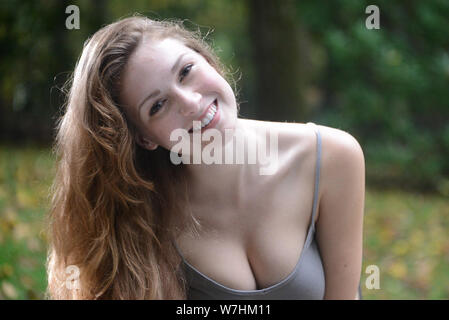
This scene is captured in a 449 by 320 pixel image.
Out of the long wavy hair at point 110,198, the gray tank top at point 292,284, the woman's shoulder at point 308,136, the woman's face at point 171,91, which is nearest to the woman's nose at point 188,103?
the woman's face at point 171,91

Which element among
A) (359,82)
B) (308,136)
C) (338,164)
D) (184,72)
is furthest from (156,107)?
(359,82)

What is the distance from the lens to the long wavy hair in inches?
76.0

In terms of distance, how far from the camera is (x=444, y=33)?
6.73 m

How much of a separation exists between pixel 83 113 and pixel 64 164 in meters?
0.28

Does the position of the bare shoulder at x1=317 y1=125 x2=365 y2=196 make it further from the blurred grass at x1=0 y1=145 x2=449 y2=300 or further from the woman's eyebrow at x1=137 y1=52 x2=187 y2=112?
the blurred grass at x1=0 y1=145 x2=449 y2=300

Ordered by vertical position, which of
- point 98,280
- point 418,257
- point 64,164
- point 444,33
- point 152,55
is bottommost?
point 418,257

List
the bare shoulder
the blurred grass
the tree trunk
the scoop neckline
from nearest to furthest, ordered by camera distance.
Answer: the scoop neckline, the bare shoulder, the blurred grass, the tree trunk

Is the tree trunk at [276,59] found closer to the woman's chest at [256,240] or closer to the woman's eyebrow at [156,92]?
the woman's chest at [256,240]

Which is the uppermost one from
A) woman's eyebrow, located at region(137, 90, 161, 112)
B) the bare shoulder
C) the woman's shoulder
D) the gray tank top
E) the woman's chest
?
woman's eyebrow, located at region(137, 90, 161, 112)

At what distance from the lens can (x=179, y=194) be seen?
220cm

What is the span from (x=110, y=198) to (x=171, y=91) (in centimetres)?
49

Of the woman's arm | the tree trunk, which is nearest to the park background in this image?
the tree trunk
